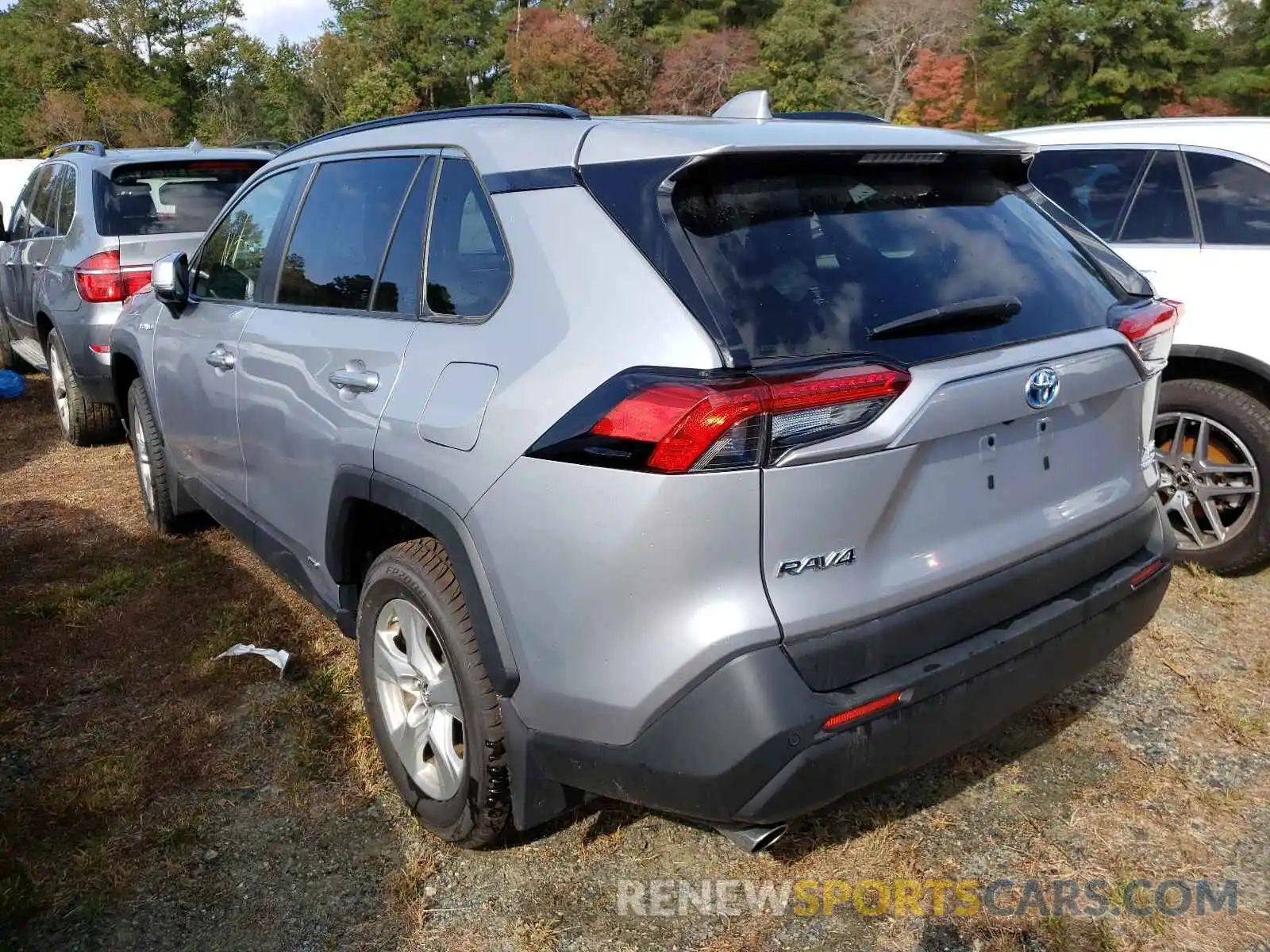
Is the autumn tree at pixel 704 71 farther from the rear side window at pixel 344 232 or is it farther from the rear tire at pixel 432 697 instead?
the rear tire at pixel 432 697

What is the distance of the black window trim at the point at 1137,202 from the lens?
4109 millimetres

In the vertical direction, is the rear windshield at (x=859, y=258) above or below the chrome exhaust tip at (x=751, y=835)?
above

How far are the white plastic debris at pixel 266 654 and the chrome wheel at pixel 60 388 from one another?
369 centimetres

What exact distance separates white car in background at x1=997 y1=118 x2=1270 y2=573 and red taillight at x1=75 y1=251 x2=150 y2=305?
529cm

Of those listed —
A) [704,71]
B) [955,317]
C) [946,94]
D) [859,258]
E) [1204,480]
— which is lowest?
[1204,480]

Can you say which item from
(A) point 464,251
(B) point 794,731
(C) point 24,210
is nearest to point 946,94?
(C) point 24,210

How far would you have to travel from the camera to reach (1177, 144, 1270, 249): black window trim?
3984 millimetres

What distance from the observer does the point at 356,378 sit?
263 cm

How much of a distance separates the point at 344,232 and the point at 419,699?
4.64 ft

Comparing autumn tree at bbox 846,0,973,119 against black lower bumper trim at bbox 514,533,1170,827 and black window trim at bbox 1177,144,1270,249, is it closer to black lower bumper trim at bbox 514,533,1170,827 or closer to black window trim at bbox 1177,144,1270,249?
black window trim at bbox 1177,144,1270,249

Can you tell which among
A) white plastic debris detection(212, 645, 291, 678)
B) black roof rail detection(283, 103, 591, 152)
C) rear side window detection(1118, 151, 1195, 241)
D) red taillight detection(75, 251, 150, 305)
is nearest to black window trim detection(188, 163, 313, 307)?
black roof rail detection(283, 103, 591, 152)

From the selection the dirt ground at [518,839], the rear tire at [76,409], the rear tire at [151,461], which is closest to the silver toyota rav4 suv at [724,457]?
the dirt ground at [518,839]

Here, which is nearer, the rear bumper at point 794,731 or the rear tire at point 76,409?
the rear bumper at point 794,731

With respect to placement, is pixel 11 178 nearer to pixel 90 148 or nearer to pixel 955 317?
pixel 90 148
